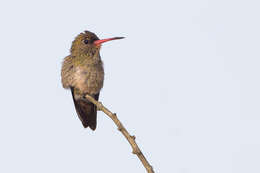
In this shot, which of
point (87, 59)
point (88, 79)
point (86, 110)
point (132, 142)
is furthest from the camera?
point (86, 110)

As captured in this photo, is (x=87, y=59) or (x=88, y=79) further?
(x=87, y=59)

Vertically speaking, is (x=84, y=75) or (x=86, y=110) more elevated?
(x=84, y=75)

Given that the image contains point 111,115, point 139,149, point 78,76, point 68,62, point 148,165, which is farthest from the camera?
point 68,62

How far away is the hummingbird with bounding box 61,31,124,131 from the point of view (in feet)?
22.2

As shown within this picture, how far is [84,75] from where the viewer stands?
677 cm

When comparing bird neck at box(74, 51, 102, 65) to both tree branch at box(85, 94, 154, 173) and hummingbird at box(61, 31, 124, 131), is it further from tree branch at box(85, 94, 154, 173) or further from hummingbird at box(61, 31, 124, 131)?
tree branch at box(85, 94, 154, 173)

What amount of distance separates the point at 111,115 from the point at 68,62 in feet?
13.6

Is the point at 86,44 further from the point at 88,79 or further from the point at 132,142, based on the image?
the point at 132,142

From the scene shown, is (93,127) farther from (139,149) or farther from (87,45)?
(139,149)

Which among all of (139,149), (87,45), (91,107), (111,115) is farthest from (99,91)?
(139,149)

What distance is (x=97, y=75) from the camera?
6.91 m

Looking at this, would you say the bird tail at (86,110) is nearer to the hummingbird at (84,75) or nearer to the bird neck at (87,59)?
the hummingbird at (84,75)

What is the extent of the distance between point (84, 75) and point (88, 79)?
9cm

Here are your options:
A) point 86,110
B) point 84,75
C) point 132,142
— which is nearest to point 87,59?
point 84,75
